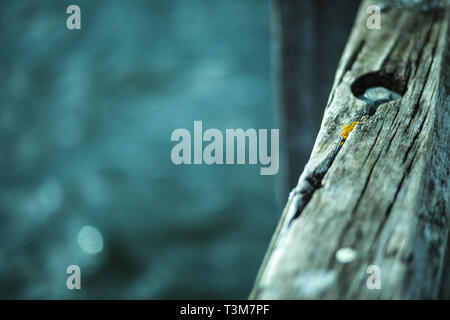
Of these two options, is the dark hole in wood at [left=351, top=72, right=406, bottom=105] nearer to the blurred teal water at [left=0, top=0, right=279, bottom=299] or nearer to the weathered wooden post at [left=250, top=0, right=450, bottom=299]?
the weathered wooden post at [left=250, top=0, right=450, bottom=299]

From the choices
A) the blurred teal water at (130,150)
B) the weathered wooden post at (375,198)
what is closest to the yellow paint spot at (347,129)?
the weathered wooden post at (375,198)

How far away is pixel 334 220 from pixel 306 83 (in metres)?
1.77

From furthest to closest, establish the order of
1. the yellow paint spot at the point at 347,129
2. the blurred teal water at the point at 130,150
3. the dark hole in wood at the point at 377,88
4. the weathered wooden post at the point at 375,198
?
the blurred teal water at the point at 130,150
the dark hole in wood at the point at 377,88
the yellow paint spot at the point at 347,129
the weathered wooden post at the point at 375,198

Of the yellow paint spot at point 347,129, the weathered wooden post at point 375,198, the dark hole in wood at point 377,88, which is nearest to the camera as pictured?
the weathered wooden post at point 375,198

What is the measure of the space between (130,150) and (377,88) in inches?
153

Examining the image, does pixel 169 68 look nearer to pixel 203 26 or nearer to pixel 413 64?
pixel 203 26

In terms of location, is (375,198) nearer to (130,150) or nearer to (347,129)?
(347,129)

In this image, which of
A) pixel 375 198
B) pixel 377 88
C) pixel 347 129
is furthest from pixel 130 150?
pixel 375 198

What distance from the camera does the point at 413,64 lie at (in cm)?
93

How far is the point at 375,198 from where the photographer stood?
596 millimetres

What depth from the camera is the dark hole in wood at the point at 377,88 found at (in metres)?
0.86

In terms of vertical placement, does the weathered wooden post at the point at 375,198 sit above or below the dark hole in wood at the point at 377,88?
below

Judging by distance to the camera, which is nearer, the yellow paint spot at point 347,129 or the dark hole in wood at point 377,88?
the yellow paint spot at point 347,129

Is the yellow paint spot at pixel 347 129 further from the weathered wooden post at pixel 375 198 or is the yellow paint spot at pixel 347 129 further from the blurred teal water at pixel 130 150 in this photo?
the blurred teal water at pixel 130 150
